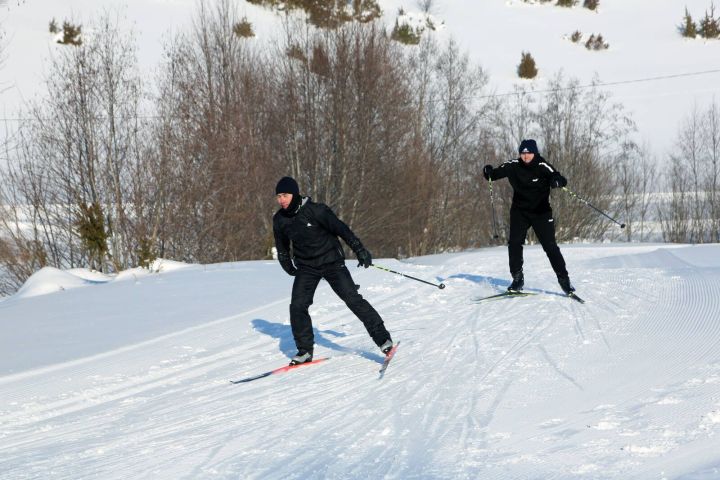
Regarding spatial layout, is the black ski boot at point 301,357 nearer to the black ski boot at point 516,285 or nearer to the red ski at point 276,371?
the red ski at point 276,371

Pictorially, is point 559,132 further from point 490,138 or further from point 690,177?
point 690,177

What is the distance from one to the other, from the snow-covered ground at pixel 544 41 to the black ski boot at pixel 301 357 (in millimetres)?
28230

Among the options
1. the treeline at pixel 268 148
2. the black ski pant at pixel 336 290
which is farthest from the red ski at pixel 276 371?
the treeline at pixel 268 148

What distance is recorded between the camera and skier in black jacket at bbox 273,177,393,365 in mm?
6660

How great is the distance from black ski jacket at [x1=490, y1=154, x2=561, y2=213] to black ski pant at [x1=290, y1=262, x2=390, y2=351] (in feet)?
10.5

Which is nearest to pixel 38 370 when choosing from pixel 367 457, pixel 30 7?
pixel 367 457

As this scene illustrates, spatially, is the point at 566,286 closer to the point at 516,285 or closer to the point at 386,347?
the point at 516,285

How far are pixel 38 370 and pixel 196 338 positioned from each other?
1.71m

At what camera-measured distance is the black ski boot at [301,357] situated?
6723mm

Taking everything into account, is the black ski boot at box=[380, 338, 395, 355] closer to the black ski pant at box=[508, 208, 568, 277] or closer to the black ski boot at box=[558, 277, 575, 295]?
the black ski pant at box=[508, 208, 568, 277]

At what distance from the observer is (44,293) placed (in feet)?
36.7

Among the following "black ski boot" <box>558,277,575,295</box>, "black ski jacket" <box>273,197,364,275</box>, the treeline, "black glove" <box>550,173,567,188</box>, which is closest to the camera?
"black ski jacket" <box>273,197,364,275</box>

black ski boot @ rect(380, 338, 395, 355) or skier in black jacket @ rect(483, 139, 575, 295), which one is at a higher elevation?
skier in black jacket @ rect(483, 139, 575, 295)

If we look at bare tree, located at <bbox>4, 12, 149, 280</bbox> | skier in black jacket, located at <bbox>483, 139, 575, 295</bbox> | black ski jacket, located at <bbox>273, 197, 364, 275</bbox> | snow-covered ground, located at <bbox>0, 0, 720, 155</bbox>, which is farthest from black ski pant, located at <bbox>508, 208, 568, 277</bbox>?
snow-covered ground, located at <bbox>0, 0, 720, 155</bbox>
